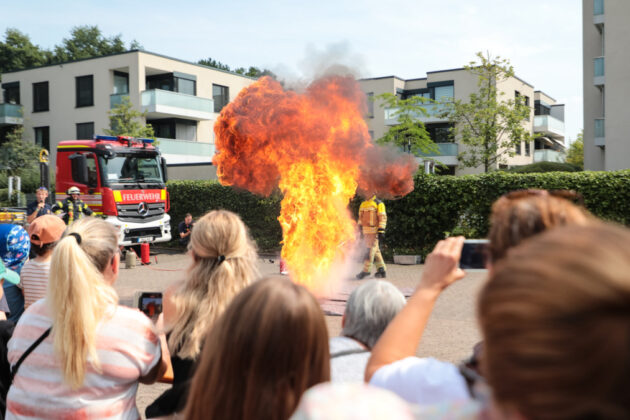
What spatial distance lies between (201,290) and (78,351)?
73cm

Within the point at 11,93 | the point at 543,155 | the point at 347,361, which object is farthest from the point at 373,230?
the point at 543,155

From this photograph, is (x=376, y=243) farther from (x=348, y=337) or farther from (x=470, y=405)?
(x=470, y=405)

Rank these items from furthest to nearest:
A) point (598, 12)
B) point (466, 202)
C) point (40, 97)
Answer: point (40, 97), point (598, 12), point (466, 202)

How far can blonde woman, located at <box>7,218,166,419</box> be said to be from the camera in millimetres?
2441

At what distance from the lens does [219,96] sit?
129ft

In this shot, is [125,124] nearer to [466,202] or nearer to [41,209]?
[41,209]

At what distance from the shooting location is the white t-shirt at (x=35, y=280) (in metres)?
4.22

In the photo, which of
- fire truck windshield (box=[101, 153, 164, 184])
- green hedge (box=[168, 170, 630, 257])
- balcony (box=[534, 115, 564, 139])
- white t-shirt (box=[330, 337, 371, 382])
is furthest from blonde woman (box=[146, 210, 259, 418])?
balcony (box=[534, 115, 564, 139])

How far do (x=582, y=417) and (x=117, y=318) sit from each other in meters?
2.22

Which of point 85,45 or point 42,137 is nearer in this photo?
point 42,137

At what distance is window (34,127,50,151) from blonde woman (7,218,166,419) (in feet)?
A: 132

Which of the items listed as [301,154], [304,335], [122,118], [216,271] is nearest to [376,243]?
[301,154]

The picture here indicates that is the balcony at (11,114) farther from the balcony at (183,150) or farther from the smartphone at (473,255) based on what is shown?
the smartphone at (473,255)

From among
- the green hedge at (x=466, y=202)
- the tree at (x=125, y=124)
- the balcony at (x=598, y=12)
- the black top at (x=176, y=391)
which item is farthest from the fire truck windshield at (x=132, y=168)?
the balcony at (x=598, y=12)
